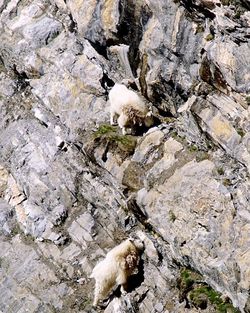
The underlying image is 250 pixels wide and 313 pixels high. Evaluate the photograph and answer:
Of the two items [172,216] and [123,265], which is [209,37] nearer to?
[172,216]

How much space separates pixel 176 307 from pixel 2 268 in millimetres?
4615

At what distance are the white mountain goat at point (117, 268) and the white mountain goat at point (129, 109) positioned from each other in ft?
8.01

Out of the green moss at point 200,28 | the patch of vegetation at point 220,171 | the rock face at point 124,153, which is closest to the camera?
the rock face at point 124,153

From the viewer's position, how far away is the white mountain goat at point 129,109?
41.5 feet

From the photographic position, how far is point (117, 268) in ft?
40.7

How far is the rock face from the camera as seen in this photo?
10758 millimetres

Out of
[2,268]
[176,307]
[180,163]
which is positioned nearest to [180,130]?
[180,163]

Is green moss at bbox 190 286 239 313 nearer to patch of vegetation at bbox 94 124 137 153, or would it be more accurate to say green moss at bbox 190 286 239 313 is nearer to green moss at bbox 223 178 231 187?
green moss at bbox 223 178 231 187

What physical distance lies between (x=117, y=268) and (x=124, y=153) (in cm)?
240

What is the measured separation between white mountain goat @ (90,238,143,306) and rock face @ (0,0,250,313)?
7.4 inches

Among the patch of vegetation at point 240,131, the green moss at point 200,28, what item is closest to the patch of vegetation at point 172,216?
the patch of vegetation at point 240,131

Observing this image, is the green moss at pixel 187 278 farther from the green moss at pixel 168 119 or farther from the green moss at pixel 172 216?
the green moss at pixel 168 119

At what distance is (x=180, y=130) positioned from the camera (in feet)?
40.0

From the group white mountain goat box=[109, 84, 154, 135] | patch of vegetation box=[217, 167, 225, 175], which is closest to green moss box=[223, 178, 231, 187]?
patch of vegetation box=[217, 167, 225, 175]
